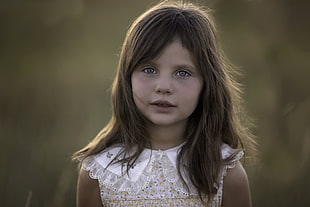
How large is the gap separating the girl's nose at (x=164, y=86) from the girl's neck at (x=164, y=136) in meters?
0.24

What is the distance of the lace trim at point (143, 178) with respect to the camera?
2207mm

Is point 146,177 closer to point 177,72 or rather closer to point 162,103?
point 162,103

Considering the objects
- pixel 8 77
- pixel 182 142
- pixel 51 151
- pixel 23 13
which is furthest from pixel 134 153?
pixel 23 13

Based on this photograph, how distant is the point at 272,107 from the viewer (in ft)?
11.9

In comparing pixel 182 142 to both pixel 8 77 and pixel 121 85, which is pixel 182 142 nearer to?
pixel 121 85

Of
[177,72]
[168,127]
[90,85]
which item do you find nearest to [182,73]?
[177,72]

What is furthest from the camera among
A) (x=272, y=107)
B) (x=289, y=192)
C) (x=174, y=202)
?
(x=272, y=107)

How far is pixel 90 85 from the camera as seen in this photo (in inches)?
154

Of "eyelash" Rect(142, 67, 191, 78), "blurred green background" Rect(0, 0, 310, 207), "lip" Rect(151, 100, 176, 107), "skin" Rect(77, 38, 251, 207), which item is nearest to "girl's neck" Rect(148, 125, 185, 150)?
"skin" Rect(77, 38, 251, 207)

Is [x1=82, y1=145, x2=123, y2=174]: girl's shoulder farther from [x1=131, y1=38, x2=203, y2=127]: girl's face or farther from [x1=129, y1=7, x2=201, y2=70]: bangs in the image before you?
[x1=129, y1=7, x2=201, y2=70]: bangs

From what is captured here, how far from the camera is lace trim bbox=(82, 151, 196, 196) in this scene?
2207 mm

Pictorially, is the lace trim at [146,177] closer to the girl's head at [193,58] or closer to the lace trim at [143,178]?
the lace trim at [143,178]

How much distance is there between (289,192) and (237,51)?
4.03 ft

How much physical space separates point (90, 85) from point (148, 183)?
6.03 feet
